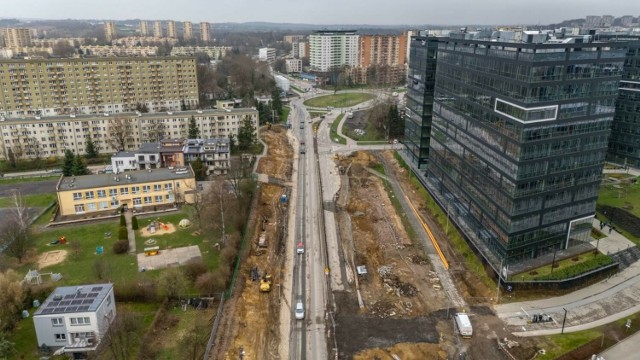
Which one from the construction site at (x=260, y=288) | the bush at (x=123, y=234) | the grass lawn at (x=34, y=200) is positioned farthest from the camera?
the grass lawn at (x=34, y=200)

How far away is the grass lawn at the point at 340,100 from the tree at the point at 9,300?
11553 centimetres

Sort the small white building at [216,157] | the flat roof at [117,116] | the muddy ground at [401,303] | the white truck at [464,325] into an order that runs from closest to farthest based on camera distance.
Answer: the muddy ground at [401,303]
the white truck at [464,325]
the small white building at [216,157]
the flat roof at [117,116]

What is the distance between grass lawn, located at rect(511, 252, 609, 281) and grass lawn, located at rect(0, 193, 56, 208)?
64259mm

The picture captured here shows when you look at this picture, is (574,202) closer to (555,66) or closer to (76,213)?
(555,66)

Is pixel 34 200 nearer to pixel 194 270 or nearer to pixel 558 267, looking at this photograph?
pixel 194 270

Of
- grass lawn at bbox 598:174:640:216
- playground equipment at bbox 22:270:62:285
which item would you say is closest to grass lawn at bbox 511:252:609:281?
grass lawn at bbox 598:174:640:216

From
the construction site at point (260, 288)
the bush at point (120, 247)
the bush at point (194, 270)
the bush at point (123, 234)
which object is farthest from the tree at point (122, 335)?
the bush at point (123, 234)

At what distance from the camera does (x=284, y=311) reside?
42406 mm

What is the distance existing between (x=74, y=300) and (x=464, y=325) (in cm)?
3342

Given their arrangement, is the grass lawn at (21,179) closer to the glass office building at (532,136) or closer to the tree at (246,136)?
the tree at (246,136)

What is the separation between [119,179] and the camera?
64.2 metres

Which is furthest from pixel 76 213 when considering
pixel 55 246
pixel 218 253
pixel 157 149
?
pixel 218 253

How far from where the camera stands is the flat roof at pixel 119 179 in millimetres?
62447

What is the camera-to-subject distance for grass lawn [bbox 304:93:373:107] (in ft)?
487
